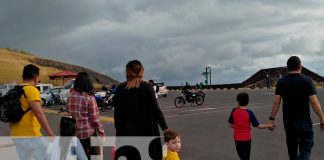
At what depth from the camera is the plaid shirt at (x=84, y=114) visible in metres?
5.90

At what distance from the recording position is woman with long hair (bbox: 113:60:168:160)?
511cm

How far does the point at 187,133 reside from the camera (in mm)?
12992

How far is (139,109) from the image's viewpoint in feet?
16.9

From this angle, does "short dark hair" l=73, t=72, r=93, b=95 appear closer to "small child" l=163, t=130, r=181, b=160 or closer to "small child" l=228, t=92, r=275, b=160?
"small child" l=163, t=130, r=181, b=160

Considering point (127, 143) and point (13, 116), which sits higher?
point (13, 116)

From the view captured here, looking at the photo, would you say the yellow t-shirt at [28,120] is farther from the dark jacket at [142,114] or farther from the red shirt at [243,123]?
the red shirt at [243,123]

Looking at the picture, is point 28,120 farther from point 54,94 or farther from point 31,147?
point 54,94

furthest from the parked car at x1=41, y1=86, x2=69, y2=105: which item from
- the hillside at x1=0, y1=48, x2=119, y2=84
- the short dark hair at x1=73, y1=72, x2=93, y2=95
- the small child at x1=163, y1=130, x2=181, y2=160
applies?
the hillside at x1=0, y1=48, x2=119, y2=84

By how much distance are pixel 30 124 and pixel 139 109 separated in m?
1.37

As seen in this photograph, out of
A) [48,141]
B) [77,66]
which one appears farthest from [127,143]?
[77,66]

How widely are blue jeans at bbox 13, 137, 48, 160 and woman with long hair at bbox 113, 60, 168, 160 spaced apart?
1.07 meters

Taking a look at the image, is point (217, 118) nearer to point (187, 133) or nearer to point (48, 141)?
point (187, 133)

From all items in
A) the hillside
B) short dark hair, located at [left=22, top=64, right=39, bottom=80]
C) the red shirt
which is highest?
the hillside

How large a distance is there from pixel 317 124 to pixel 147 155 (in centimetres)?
1032
